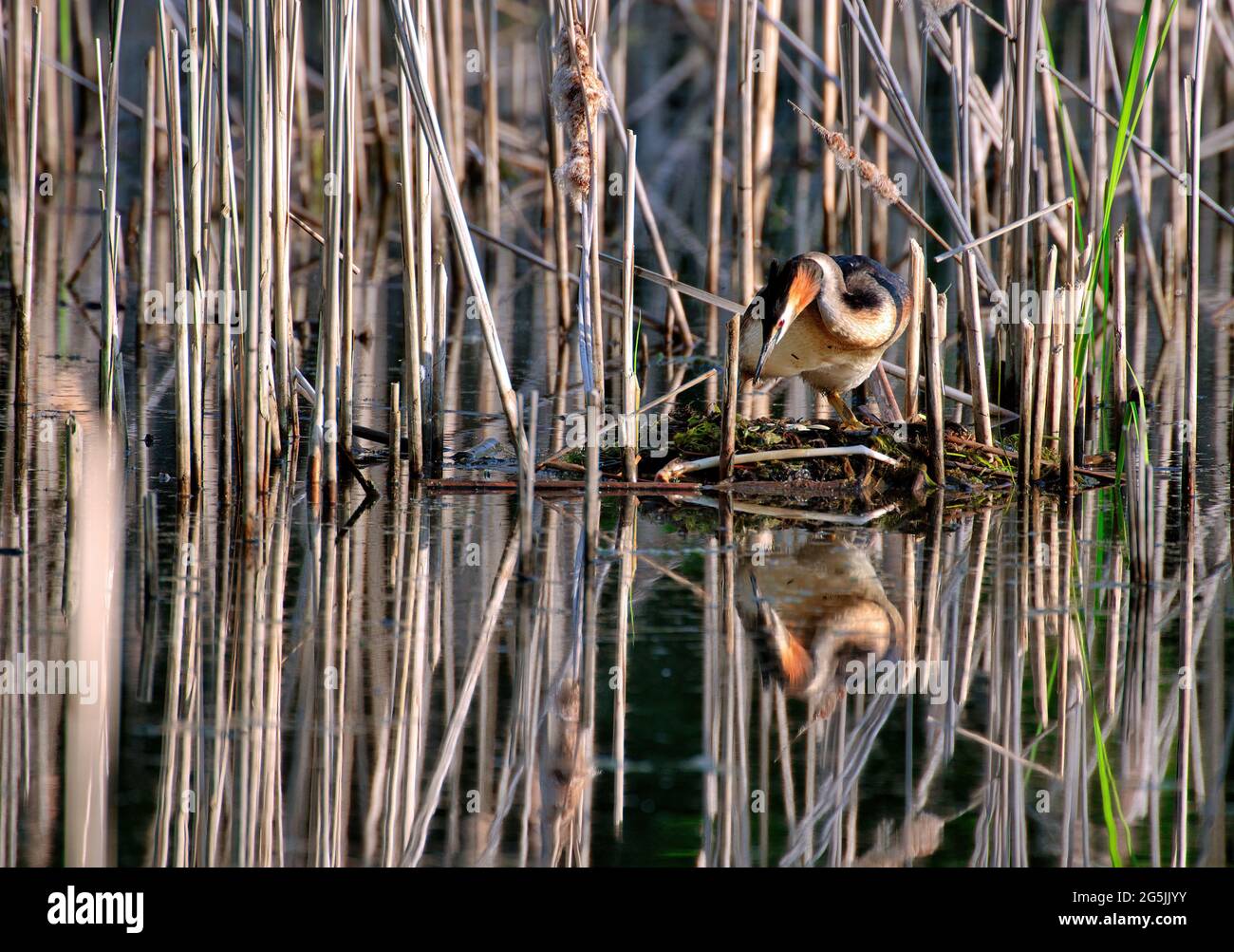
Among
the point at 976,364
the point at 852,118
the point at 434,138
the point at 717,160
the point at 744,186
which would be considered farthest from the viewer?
the point at 717,160

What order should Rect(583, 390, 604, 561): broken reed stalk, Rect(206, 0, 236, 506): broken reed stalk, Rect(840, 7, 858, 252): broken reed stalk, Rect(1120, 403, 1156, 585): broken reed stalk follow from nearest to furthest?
1. Rect(1120, 403, 1156, 585): broken reed stalk
2. Rect(583, 390, 604, 561): broken reed stalk
3. Rect(206, 0, 236, 506): broken reed stalk
4. Rect(840, 7, 858, 252): broken reed stalk

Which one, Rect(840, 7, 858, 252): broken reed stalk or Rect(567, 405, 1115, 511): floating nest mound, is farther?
Rect(840, 7, 858, 252): broken reed stalk

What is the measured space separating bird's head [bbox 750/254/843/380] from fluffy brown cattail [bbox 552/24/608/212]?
105 cm

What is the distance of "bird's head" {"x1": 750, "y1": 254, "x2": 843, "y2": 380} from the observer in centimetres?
660

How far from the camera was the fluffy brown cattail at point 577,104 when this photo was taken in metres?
5.98

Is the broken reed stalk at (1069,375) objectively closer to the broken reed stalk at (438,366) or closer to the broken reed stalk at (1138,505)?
the broken reed stalk at (1138,505)

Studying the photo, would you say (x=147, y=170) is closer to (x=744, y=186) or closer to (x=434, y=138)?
(x=434, y=138)

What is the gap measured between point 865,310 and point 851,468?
2.31 ft

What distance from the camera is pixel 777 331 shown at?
659 centimetres

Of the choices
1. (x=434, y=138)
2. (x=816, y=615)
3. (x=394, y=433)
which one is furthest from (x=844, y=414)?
(x=434, y=138)

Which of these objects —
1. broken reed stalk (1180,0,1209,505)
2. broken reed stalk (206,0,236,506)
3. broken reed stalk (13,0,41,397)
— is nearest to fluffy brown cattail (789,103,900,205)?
broken reed stalk (1180,0,1209,505)

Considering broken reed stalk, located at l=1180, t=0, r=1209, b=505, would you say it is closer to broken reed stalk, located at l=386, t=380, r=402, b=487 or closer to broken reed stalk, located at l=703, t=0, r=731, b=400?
broken reed stalk, located at l=386, t=380, r=402, b=487
